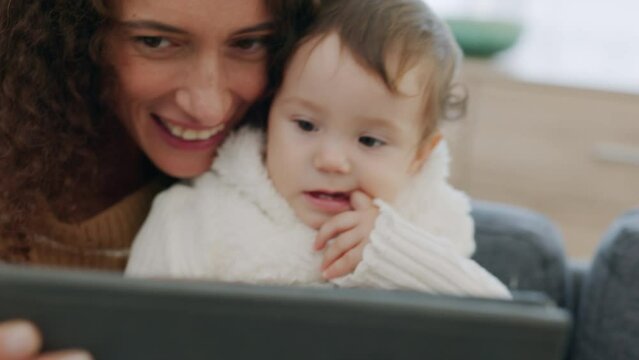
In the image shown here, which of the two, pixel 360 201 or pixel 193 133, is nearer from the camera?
pixel 360 201

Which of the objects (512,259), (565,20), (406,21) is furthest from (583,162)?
(406,21)

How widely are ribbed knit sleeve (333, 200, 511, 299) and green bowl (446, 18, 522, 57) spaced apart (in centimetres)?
177

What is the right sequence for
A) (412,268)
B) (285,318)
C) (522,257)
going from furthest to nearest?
(522,257), (412,268), (285,318)

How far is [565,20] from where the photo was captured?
2.82m

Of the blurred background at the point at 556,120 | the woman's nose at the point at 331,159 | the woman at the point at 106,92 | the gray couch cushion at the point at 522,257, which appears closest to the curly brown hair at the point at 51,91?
the woman at the point at 106,92

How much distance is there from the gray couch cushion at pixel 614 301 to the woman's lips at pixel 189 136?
61cm

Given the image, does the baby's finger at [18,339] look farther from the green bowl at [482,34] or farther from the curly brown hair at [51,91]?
the green bowl at [482,34]

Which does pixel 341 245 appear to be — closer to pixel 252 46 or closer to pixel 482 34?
pixel 252 46

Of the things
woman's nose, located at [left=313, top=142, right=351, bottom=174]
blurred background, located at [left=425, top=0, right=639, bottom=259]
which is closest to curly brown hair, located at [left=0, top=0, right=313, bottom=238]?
woman's nose, located at [left=313, top=142, right=351, bottom=174]

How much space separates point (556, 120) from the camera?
2.61m

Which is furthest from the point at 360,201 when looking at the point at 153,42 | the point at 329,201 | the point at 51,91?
the point at 51,91

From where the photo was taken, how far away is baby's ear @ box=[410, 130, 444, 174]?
1.06 m

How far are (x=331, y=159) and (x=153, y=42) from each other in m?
0.28

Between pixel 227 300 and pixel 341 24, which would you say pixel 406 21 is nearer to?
pixel 341 24
